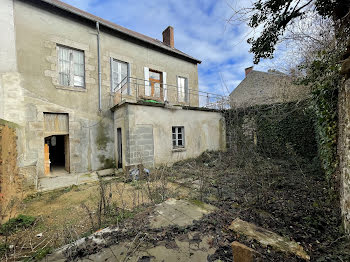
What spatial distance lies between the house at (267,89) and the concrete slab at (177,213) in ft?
20.1

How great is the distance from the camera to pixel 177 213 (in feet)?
9.57

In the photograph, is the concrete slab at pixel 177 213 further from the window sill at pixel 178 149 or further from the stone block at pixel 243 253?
the window sill at pixel 178 149

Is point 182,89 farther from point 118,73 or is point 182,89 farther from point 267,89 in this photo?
point 267,89

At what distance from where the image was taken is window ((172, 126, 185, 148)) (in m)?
8.39

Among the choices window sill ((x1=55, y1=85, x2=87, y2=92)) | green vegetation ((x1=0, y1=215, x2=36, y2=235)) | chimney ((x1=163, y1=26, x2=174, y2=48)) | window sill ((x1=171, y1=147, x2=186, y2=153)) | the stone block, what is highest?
chimney ((x1=163, y1=26, x2=174, y2=48))

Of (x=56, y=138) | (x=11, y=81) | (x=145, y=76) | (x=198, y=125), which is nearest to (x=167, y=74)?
(x=145, y=76)

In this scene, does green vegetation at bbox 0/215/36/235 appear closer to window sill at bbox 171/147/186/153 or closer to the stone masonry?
the stone masonry

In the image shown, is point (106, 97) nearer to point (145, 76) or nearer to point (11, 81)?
point (145, 76)

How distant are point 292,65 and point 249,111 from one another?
13.1 ft

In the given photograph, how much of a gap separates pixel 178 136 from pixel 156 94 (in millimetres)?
3275

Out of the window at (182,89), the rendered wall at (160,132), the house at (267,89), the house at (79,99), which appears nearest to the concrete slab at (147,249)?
the rendered wall at (160,132)

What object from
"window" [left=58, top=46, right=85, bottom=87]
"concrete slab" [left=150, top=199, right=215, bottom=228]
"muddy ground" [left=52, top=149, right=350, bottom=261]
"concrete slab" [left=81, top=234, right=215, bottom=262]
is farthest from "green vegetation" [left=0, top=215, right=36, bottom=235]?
"window" [left=58, top=46, right=85, bottom=87]

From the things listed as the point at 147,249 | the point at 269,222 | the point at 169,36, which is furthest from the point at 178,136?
the point at 169,36

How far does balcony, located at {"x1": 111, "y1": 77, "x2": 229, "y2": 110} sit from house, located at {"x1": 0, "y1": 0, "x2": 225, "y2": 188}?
0.11 meters
